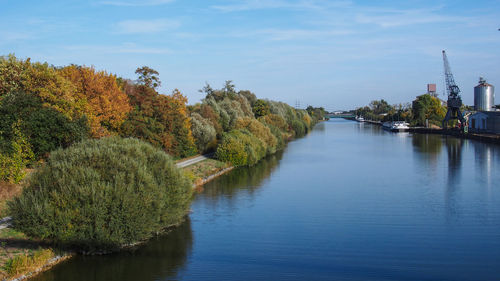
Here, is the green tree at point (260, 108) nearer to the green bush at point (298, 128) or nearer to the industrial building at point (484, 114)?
the green bush at point (298, 128)

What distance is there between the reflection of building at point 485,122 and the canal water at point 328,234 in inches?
1639

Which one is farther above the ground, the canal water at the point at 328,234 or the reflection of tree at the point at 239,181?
the reflection of tree at the point at 239,181

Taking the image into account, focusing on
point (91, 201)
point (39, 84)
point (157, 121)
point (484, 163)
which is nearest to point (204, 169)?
point (157, 121)

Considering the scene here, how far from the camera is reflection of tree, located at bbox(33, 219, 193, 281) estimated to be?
14.7 metres

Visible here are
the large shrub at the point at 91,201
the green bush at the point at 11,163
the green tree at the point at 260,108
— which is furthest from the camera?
the green tree at the point at 260,108

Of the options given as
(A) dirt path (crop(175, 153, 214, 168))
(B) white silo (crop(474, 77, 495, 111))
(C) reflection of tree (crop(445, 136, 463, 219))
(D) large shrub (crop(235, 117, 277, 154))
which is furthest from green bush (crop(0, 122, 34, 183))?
(B) white silo (crop(474, 77, 495, 111))

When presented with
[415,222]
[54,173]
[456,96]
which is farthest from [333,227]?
[456,96]

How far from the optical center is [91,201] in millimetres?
15617

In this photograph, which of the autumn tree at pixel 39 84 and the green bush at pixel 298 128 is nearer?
the autumn tree at pixel 39 84

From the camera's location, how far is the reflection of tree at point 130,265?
1472cm

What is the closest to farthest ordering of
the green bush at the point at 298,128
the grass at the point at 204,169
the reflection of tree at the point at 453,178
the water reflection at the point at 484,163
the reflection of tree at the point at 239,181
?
the reflection of tree at the point at 453,178
the reflection of tree at the point at 239,181
the grass at the point at 204,169
the water reflection at the point at 484,163
the green bush at the point at 298,128

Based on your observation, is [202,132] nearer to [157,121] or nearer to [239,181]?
[157,121]

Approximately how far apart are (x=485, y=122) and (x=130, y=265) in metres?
75.8

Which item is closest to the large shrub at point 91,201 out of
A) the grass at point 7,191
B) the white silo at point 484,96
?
the grass at point 7,191
